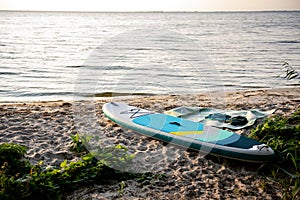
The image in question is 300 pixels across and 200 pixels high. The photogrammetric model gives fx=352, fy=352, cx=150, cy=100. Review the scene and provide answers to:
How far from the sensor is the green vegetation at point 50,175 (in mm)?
3162

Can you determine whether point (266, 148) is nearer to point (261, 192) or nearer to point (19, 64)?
point (261, 192)

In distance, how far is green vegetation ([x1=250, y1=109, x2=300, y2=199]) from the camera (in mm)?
3658

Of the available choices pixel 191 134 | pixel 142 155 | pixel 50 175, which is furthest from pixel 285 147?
pixel 50 175

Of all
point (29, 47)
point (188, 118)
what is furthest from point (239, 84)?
point (29, 47)

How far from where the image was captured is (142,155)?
4406mm

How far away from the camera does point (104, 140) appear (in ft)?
16.1

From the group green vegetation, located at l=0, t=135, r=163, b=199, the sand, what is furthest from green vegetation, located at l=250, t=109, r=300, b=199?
green vegetation, located at l=0, t=135, r=163, b=199

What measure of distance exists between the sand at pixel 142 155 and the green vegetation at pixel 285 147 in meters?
0.15

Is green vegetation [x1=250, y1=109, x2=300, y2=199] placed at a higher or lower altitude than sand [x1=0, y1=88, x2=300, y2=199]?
higher

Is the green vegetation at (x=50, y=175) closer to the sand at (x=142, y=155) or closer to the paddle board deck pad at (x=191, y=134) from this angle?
the sand at (x=142, y=155)

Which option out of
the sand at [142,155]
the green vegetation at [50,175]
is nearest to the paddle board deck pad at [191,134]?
the sand at [142,155]

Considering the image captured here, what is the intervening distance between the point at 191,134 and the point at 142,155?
31.3 inches

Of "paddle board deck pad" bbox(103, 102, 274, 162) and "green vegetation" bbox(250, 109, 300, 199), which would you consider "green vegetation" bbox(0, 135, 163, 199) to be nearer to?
"paddle board deck pad" bbox(103, 102, 274, 162)

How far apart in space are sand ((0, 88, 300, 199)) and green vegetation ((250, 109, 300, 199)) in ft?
0.50
